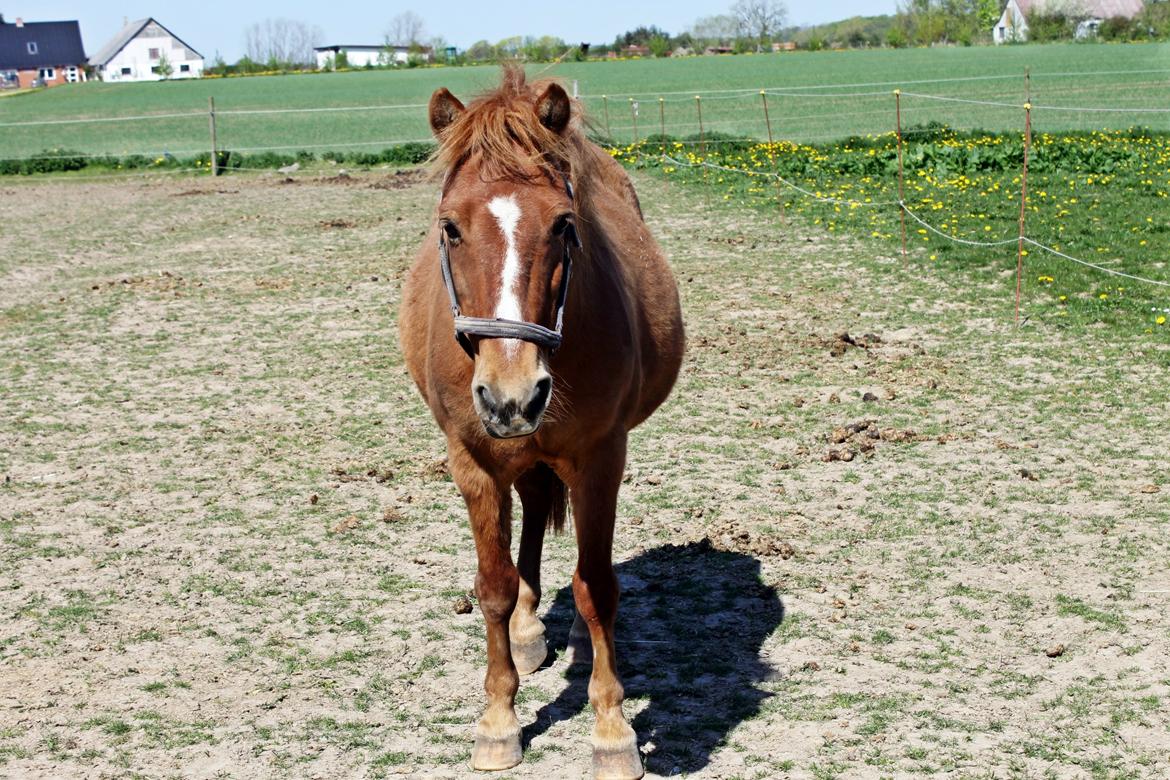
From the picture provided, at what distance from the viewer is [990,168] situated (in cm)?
1745

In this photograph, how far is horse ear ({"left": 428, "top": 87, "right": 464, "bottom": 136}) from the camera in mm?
3041

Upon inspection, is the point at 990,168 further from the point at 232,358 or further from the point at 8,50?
the point at 8,50

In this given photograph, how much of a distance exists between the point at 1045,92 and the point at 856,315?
26750 millimetres

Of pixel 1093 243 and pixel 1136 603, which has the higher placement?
pixel 1093 243

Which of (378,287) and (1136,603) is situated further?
(378,287)

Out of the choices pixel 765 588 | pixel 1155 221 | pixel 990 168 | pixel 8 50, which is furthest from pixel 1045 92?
pixel 8 50

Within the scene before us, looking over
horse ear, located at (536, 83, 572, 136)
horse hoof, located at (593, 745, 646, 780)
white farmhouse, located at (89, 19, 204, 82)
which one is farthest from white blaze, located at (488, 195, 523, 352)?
white farmhouse, located at (89, 19, 204, 82)

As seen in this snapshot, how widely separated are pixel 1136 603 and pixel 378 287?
26.5ft

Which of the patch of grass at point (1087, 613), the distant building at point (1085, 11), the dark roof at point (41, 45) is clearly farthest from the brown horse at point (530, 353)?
the dark roof at point (41, 45)

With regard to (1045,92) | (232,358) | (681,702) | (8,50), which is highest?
(8,50)

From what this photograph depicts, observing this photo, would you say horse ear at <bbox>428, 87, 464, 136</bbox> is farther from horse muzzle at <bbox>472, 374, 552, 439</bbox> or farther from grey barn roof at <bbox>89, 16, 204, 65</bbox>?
grey barn roof at <bbox>89, 16, 204, 65</bbox>

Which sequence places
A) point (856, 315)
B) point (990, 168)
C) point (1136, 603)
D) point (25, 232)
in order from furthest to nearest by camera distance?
point (990, 168), point (25, 232), point (856, 315), point (1136, 603)

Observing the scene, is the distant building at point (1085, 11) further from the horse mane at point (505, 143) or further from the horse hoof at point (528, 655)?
the horse mane at point (505, 143)

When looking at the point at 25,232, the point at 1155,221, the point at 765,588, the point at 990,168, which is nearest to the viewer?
the point at 765,588
